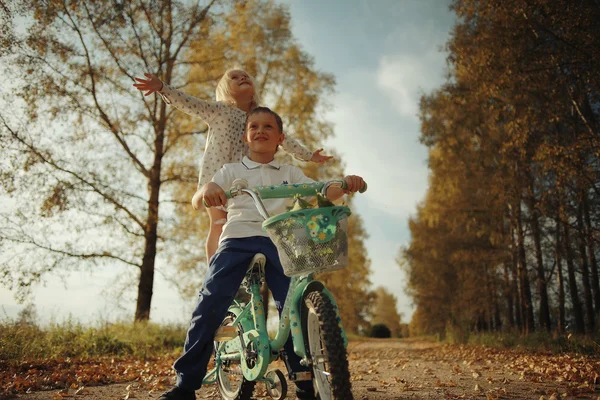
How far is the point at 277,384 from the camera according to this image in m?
2.83

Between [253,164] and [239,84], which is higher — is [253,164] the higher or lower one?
the lower one

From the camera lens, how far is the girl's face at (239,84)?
15.9 ft

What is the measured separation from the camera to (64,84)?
10641 mm

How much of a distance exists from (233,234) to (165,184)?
9.50 m

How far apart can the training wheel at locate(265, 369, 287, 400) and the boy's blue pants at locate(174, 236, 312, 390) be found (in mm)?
174

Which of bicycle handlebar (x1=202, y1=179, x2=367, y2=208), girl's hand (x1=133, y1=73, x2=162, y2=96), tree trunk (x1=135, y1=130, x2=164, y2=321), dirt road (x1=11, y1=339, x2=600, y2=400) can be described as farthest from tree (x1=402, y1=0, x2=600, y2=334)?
tree trunk (x1=135, y1=130, x2=164, y2=321)

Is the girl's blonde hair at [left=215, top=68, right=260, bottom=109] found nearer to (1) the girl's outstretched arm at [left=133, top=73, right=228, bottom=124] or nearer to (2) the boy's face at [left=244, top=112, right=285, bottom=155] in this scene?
(1) the girl's outstretched arm at [left=133, top=73, right=228, bottom=124]

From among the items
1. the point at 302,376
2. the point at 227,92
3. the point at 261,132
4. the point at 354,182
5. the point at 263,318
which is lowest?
the point at 302,376

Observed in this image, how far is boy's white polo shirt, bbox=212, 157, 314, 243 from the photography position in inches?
122

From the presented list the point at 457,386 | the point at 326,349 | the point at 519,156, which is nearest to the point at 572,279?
the point at 519,156

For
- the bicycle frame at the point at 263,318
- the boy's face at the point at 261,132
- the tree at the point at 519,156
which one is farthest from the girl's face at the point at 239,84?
the tree at the point at 519,156

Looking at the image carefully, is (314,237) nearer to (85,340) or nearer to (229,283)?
(229,283)

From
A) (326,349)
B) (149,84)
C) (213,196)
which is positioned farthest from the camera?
(149,84)

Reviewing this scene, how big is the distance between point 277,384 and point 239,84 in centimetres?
310
